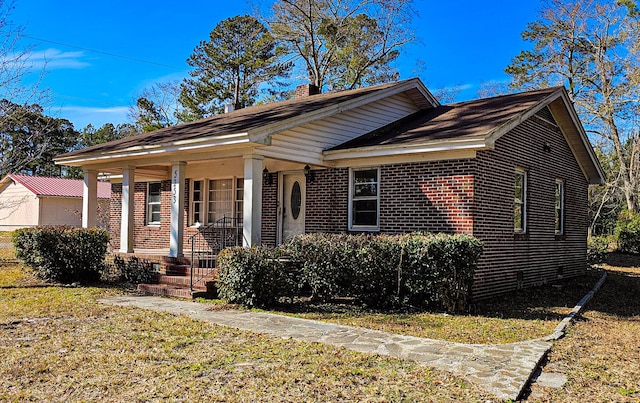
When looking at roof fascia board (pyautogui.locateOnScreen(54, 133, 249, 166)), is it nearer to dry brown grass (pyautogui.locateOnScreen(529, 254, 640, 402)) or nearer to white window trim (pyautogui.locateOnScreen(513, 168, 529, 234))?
dry brown grass (pyautogui.locateOnScreen(529, 254, 640, 402))

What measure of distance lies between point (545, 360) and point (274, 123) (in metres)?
6.32

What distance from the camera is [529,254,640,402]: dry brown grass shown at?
5.11 m

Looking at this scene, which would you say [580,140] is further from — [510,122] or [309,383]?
[309,383]

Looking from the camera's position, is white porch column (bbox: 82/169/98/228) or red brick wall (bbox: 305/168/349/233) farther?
white porch column (bbox: 82/169/98/228)

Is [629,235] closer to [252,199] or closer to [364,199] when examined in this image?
[364,199]

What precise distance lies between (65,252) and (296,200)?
211 inches

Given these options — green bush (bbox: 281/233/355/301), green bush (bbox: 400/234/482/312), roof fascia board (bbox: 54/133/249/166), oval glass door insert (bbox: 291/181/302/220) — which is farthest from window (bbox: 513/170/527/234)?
roof fascia board (bbox: 54/133/249/166)

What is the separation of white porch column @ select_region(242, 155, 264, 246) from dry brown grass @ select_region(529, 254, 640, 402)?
5766mm

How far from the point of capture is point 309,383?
5047mm

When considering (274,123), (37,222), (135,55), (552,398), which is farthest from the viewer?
(37,222)

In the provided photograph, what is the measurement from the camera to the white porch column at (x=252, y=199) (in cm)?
1038

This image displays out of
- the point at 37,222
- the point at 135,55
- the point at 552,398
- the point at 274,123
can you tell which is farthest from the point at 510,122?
the point at 37,222

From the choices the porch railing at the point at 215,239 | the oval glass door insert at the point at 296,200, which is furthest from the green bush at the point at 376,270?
the oval glass door insert at the point at 296,200

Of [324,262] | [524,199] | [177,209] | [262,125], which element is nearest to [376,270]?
[324,262]
